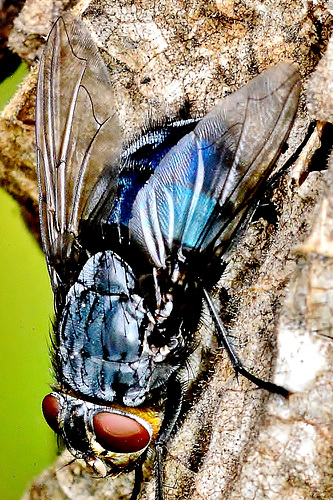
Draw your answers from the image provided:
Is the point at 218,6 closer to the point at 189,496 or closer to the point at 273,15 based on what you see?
the point at 273,15

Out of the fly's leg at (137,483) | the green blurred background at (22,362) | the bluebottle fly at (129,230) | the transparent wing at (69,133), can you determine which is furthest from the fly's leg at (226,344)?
the green blurred background at (22,362)

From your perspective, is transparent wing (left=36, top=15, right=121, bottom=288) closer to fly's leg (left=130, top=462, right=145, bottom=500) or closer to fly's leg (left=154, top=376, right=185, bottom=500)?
fly's leg (left=154, top=376, right=185, bottom=500)

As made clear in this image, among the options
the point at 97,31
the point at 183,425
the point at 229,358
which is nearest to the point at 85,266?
the point at 229,358

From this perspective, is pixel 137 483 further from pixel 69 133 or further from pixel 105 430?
pixel 69 133

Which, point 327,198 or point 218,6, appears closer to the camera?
point 327,198

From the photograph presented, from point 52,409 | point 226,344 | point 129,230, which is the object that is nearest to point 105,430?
point 52,409

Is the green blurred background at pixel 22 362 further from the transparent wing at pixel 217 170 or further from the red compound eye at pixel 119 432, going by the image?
the transparent wing at pixel 217 170
